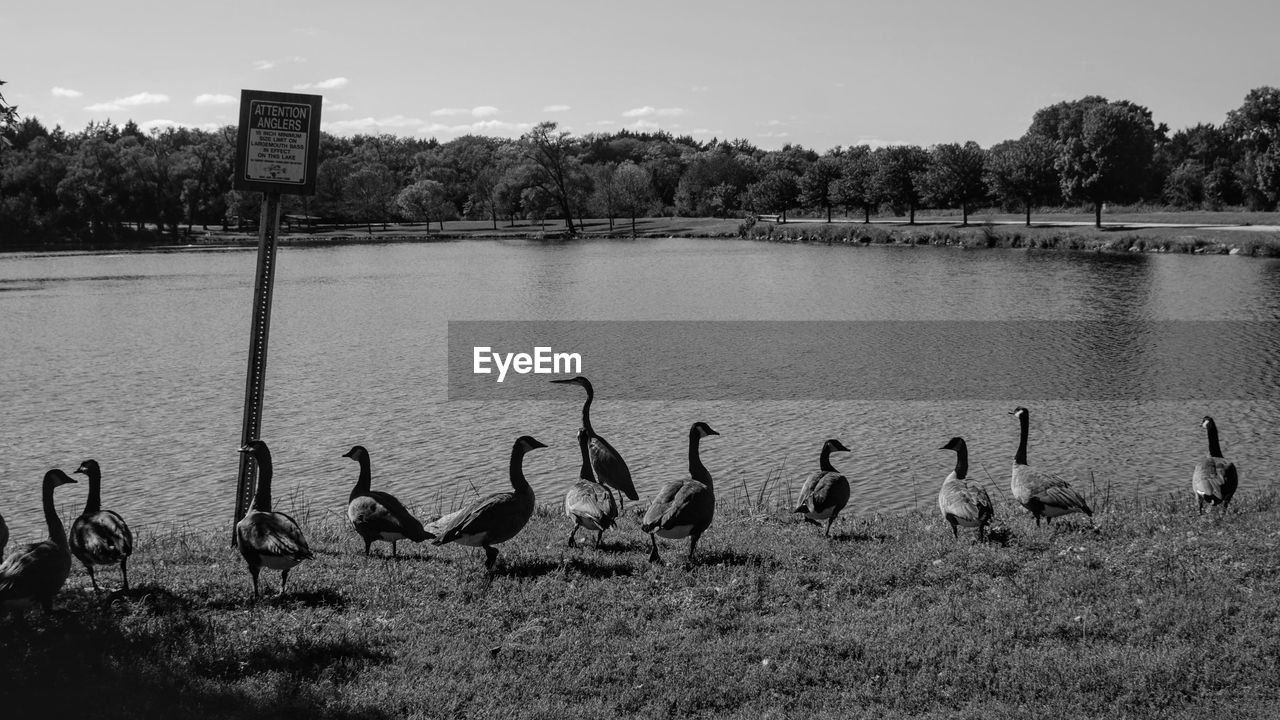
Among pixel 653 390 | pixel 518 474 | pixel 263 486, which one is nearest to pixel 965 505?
pixel 518 474

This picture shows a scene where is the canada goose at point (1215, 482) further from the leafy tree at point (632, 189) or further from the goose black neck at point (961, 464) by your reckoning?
the leafy tree at point (632, 189)

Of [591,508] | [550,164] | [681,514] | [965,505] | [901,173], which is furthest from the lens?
[550,164]

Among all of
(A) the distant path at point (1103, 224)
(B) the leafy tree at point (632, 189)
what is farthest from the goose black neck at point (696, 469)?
(B) the leafy tree at point (632, 189)

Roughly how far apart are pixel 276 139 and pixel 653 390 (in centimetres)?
2408

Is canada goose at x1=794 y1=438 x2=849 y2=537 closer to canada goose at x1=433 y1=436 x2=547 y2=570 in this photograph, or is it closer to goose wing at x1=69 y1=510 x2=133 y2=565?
canada goose at x1=433 y1=436 x2=547 y2=570

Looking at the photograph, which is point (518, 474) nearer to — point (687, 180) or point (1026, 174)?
point (1026, 174)

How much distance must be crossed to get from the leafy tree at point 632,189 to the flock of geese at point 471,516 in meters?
153

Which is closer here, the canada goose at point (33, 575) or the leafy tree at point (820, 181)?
the canada goose at point (33, 575)

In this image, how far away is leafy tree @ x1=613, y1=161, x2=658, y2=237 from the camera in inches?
6693

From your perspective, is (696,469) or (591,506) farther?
(696,469)

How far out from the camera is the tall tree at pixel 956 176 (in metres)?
119

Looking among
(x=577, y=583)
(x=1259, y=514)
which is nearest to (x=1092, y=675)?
(x=577, y=583)

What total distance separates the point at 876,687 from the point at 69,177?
152m
